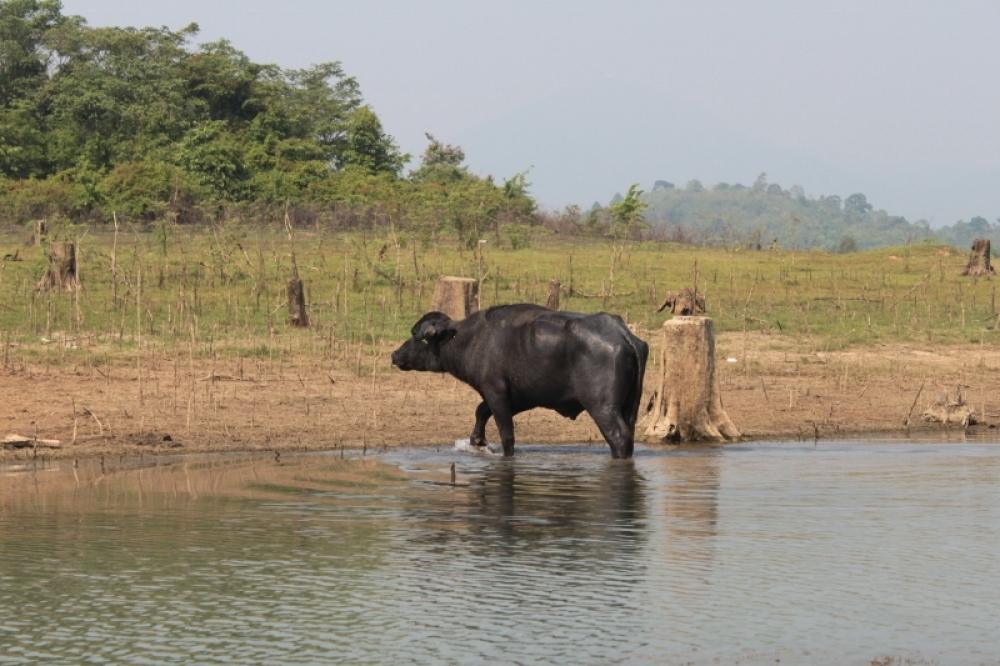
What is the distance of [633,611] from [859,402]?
946 cm

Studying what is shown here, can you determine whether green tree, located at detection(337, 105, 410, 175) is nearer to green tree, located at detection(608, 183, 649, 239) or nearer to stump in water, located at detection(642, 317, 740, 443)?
green tree, located at detection(608, 183, 649, 239)

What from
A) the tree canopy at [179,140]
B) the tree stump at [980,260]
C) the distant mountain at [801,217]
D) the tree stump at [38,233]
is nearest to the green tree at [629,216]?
the tree canopy at [179,140]

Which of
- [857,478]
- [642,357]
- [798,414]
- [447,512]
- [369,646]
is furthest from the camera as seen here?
[798,414]

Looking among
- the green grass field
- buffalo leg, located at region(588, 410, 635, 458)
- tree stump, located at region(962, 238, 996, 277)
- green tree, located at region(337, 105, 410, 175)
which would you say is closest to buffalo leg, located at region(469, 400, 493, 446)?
buffalo leg, located at region(588, 410, 635, 458)

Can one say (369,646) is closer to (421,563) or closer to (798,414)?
(421,563)

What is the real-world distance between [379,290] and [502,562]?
51.3 ft

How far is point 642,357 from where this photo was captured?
12734mm

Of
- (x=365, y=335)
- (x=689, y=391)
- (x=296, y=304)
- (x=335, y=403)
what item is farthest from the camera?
(x=296, y=304)

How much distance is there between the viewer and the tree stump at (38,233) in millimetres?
27203

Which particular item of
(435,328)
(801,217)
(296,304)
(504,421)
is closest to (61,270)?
(296,304)

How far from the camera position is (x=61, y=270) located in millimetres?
22297

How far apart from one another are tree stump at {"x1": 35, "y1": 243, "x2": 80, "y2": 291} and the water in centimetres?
1046

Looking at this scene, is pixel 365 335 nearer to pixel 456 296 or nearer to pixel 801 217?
pixel 456 296

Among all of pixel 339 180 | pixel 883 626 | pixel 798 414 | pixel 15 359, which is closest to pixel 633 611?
pixel 883 626
